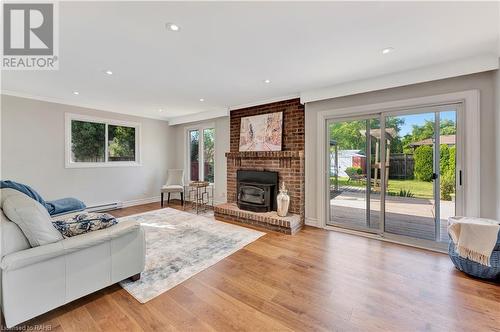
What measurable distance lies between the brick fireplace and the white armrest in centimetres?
225

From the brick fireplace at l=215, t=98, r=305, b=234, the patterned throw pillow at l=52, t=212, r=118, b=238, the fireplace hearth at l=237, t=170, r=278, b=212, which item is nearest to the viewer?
the patterned throw pillow at l=52, t=212, r=118, b=238

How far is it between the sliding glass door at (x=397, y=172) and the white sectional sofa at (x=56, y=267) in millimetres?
3181

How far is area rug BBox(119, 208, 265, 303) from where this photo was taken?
2100 millimetres

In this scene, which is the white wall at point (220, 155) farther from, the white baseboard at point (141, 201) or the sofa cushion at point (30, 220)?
the sofa cushion at point (30, 220)

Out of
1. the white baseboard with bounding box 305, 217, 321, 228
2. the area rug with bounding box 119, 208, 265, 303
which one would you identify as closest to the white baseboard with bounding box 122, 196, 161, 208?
the area rug with bounding box 119, 208, 265, 303

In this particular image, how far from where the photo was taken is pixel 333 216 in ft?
12.6

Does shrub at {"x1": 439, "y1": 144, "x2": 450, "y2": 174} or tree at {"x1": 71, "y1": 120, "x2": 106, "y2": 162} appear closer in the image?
shrub at {"x1": 439, "y1": 144, "x2": 450, "y2": 174}

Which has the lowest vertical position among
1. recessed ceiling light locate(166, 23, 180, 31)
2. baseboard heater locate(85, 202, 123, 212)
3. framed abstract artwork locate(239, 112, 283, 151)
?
baseboard heater locate(85, 202, 123, 212)

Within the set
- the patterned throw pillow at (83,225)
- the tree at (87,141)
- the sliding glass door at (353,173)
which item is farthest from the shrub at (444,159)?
the tree at (87,141)

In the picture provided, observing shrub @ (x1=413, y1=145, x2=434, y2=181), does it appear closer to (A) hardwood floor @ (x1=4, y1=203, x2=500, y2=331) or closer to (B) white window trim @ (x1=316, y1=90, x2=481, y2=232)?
(B) white window trim @ (x1=316, y1=90, x2=481, y2=232)

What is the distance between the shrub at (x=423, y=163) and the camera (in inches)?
115

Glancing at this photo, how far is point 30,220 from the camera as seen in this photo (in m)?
1.57

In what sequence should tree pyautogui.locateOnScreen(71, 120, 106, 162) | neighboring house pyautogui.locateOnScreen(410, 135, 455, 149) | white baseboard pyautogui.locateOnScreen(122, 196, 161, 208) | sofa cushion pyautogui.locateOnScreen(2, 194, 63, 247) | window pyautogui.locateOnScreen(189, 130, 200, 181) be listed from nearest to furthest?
sofa cushion pyautogui.locateOnScreen(2, 194, 63, 247)
neighboring house pyautogui.locateOnScreen(410, 135, 455, 149)
tree pyautogui.locateOnScreen(71, 120, 106, 162)
white baseboard pyautogui.locateOnScreen(122, 196, 161, 208)
window pyautogui.locateOnScreen(189, 130, 200, 181)

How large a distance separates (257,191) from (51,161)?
408 centimetres
